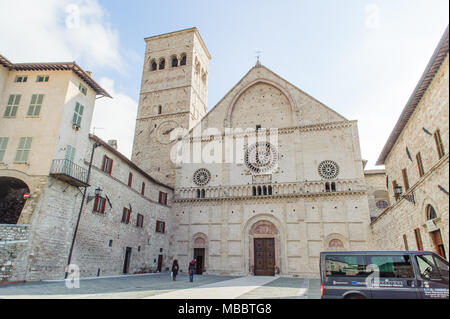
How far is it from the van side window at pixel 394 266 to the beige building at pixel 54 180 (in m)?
14.6

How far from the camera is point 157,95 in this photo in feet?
113

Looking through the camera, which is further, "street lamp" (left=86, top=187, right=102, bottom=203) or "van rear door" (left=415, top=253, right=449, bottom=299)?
"street lamp" (left=86, top=187, right=102, bottom=203)

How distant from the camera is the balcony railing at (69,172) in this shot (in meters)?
15.7

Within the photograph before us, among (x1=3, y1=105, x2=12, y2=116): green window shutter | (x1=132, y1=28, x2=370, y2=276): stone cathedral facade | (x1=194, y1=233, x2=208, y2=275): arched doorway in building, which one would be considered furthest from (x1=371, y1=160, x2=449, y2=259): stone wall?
(x1=3, y1=105, x2=12, y2=116): green window shutter

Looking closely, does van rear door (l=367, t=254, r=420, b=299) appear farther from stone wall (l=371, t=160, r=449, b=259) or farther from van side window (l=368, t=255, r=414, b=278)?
stone wall (l=371, t=160, r=449, b=259)

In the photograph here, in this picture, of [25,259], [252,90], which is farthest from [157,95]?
[25,259]

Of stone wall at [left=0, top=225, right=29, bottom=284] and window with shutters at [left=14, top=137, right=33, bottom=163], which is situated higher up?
window with shutters at [left=14, top=137, right=33, bottom=163]

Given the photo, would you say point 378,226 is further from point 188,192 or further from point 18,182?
point 18,182

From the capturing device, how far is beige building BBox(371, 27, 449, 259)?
32.7 ft

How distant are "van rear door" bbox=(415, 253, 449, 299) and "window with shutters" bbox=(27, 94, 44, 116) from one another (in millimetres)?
19021

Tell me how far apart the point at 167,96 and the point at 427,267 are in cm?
3038

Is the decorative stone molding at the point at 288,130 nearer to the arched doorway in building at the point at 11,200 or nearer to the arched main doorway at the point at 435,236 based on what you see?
the arched main doorway at the point at 435,236
